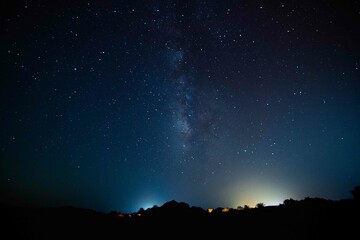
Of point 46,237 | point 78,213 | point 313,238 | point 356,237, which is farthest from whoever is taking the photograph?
point 78,213

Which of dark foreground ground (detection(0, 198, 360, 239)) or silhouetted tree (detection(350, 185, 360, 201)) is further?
silhouetted tree (detection(350, 185, 360, 201))

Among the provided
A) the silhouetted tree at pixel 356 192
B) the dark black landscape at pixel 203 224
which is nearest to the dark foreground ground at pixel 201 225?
the dark black landscape at pixel 203 224

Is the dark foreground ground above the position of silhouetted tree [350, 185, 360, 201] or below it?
below

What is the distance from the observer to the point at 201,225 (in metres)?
15.1

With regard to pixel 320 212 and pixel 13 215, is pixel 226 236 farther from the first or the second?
pixel 13 215

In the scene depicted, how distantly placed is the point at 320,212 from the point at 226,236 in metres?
5.65

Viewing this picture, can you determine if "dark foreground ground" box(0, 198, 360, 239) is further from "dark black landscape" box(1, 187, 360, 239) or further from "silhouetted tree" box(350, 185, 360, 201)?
"silhouetted tree" box(350, 185, 360, 201)

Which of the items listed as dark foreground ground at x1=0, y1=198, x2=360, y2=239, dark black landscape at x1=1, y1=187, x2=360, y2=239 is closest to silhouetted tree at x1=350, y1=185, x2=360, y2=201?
dark black landscape at x1=1, y1=187, x2=360, y2=239

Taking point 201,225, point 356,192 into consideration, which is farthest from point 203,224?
point 356,192

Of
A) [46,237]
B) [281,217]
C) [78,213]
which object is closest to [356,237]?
[281,217]

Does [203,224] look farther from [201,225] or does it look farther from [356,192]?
[356,192]

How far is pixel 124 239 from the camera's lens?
13.2 m

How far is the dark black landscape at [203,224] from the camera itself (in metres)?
11.6

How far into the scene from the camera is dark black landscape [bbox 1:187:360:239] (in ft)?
38.0
